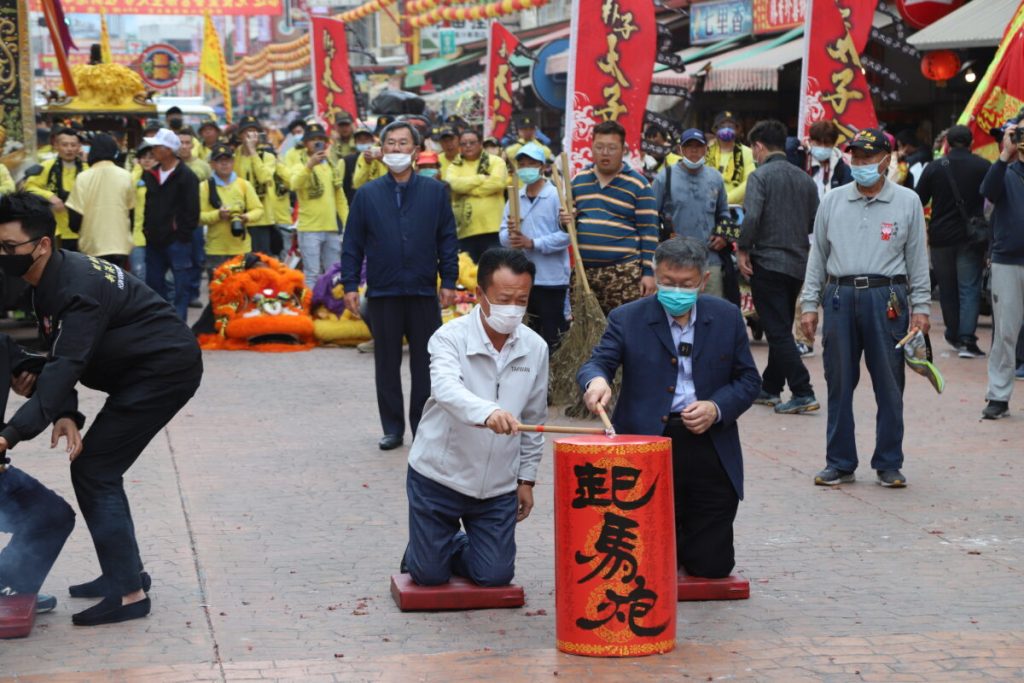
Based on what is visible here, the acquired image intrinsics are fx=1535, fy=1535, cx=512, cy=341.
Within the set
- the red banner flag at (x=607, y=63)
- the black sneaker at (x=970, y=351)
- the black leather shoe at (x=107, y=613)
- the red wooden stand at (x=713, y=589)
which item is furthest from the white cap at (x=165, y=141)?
the red wooden stand at (x=713, y=589)

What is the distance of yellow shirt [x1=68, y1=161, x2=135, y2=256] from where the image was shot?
41.0ft

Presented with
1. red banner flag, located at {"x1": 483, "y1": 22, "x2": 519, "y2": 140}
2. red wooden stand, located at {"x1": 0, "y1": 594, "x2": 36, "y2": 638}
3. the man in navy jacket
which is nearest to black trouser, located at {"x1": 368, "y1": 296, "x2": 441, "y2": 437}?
the man in navy jacket

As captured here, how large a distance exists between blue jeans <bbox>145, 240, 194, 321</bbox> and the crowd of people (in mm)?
32

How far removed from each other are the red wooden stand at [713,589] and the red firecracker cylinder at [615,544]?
71cm

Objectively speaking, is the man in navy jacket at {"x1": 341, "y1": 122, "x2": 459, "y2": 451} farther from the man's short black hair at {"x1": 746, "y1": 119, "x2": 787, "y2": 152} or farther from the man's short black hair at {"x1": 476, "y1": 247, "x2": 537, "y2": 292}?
the man's short black hair at {"x1": 476, "y1": 247, "x2": 537, "y2": 292}

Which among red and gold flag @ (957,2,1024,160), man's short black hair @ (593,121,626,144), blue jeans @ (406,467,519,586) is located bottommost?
blue jeans @ (406,467,519,586)

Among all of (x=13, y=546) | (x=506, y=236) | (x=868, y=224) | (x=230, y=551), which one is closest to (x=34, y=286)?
(x=13, y=546)

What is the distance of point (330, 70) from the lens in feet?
70.3

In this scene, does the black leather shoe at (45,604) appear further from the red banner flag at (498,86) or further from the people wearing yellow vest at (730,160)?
the red banner flag at (498,86)

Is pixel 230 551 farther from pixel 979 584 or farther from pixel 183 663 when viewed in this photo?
pixel 979 584

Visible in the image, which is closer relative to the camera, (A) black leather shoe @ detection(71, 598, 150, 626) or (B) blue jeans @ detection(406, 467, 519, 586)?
(A) black leather shoe @ detection(71, 598, 150, 626)

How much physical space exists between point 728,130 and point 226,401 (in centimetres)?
622

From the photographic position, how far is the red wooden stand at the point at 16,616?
5.39m

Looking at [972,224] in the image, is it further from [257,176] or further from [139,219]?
[257,176]
